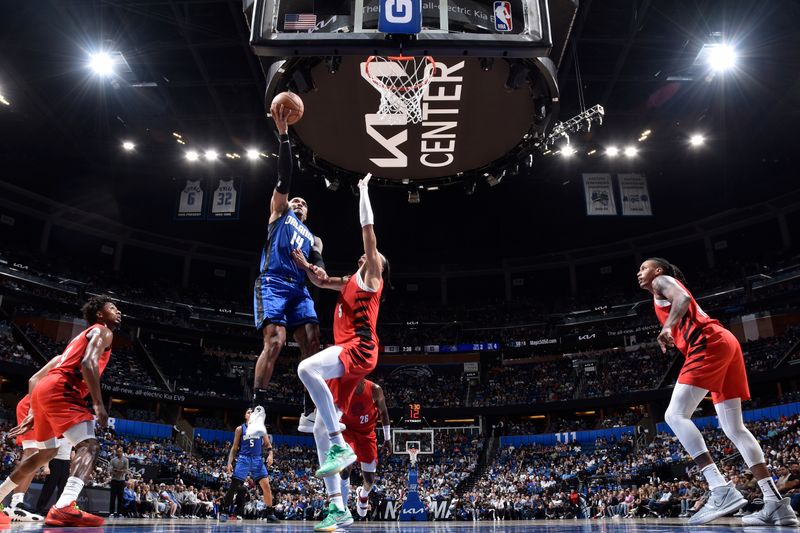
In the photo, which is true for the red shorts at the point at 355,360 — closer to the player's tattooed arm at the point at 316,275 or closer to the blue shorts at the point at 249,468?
the player's tattooed arm at the point at 316,275

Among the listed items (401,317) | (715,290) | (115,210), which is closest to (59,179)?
(115,210)

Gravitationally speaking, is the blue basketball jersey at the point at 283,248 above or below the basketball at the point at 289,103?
below

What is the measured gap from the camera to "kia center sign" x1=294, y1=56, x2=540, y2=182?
1026 centimetres

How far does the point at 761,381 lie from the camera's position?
84.6ft

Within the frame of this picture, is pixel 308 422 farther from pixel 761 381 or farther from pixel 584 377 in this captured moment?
pixel 584 377

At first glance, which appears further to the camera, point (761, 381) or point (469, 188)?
point (761, 381)

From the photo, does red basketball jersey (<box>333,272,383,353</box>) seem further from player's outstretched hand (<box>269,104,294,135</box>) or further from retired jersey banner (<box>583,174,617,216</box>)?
retired jersey banner (<box>583,174,617,216</box>)

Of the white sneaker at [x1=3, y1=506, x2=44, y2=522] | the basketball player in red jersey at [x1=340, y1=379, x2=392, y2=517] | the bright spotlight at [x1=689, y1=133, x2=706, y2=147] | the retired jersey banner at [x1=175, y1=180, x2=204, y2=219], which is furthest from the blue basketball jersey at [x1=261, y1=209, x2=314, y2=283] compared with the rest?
the bright spotlight at [x1=689, y1=133, x2=706, y2=147]

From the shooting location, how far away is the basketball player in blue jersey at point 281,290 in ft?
16.7

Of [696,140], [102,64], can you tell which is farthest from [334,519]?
[696,140]

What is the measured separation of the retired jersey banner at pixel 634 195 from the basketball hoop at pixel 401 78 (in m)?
15.1

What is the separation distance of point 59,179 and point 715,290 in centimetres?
→ 3351

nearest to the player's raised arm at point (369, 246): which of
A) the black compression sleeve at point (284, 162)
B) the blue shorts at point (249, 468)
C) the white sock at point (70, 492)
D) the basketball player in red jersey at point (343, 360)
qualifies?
the basketball player in red jersey at point (343, 360)

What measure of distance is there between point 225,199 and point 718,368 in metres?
21.4
